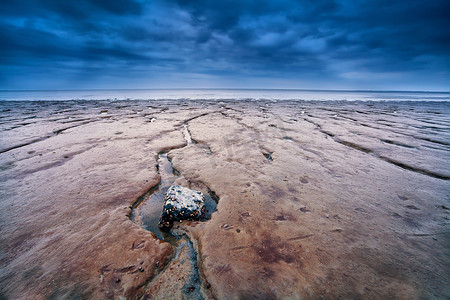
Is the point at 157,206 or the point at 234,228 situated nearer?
the point at 234,228

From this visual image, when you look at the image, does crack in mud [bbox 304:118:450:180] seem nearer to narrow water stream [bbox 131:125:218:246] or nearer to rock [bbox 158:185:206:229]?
narrow water stream [bbox 131:125:218:246]

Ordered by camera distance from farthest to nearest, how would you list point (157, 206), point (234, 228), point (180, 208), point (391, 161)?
point (391, 161), point (157, 206), point (180, 208), point (234, 228)

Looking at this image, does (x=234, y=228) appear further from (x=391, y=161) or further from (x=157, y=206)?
(x=391, y=161)

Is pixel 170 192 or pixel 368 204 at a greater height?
pixel 170 192

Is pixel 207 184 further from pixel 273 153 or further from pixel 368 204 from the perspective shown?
pixel 368 204

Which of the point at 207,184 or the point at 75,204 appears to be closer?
the point at 75,204

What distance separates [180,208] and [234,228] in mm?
446

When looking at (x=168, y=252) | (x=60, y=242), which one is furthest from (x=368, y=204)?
(x=60, y=242)

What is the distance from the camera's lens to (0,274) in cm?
100

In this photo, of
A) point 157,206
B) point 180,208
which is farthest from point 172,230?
point 157,206

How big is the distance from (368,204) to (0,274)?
101 inches

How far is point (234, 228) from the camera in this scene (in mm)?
1335

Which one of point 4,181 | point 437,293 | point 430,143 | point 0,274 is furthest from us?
point 430,143

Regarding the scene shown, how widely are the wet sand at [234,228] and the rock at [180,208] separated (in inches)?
3.0
